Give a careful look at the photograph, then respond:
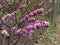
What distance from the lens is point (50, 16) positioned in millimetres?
8422

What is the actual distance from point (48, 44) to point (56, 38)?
2.47ft

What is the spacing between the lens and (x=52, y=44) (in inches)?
251

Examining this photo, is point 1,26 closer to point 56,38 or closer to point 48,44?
point 48,44

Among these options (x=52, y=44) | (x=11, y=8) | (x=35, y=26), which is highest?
(x=11, y=8)

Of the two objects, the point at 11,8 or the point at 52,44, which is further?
→ the point at 52,44

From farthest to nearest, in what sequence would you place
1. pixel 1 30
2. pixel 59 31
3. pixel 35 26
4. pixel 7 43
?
pixel 59 31
pixel 7 43
pixel 1 30
pixel 35 26

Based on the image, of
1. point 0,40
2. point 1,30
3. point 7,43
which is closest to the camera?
point 1,30

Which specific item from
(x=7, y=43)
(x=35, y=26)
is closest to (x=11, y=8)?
(x=7, y=43)

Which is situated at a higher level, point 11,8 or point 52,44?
point 11,8

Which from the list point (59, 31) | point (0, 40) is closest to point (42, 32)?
point (59, 31)

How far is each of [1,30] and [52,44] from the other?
4.56 metres

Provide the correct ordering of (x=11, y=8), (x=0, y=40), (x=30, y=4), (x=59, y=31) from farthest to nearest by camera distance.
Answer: (x=59, y=31)
(x=30, y=4)
(x=11, y=8)
(x=0, y=40)

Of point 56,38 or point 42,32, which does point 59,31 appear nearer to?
point 56,38

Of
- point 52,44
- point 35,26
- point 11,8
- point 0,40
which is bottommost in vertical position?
point 52,44
